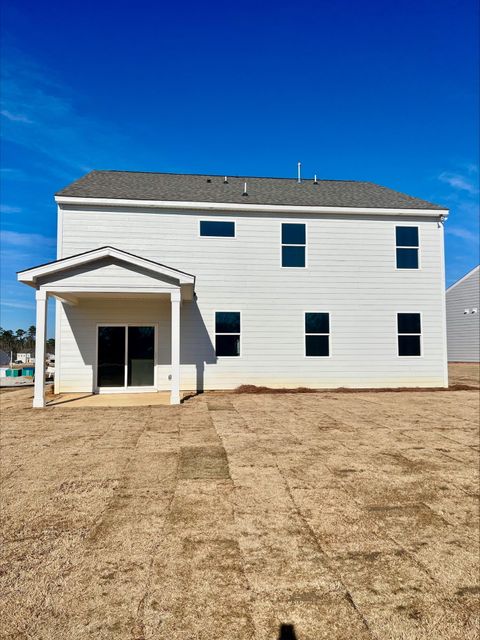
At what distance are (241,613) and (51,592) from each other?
1.33 m

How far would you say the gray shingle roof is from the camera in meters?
13.9

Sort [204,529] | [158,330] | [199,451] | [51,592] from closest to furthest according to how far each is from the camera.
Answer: [51,592] → [204,529] → [199,451] → [158,330]

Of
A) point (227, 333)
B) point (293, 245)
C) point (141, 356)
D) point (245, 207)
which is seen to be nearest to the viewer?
point (141, 356)

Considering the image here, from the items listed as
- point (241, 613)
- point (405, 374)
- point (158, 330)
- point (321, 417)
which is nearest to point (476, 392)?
point (405, 374)

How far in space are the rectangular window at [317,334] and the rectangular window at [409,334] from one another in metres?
2.52

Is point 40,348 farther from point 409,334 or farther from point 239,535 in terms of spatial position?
point 409,334

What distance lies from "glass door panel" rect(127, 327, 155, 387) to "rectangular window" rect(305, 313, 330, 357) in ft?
16.5

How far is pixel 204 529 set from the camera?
12.8ft

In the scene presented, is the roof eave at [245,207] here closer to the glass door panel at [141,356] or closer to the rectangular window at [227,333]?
the rectangular window at [227,333]

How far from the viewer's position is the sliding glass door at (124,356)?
1306cm

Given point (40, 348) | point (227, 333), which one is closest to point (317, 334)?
point (227, 333)

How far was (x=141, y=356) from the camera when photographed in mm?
13250

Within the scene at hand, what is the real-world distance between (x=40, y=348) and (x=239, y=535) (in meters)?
8.43

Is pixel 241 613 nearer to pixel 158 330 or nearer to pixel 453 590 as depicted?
pixel 453 590
